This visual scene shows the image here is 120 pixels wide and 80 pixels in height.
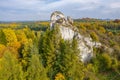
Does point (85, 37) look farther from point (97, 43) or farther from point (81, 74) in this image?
point (81, 74)

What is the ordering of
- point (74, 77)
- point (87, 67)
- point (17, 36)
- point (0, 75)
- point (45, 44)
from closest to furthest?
point (0, 75) → point (74, 77) → point (45, 44) → point (87, 67) → point (17, 36)

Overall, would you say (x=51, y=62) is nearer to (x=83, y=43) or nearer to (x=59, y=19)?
(x=59, y=19)

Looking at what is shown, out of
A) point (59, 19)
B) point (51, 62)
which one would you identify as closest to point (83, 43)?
point (59, 19)

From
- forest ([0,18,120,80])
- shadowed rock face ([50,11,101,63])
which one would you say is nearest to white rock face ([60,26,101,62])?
shadowed rock face ([50,11,101,63])

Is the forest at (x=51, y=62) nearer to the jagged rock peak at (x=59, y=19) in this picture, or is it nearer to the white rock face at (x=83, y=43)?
the white rock face at (x=83, y=43)

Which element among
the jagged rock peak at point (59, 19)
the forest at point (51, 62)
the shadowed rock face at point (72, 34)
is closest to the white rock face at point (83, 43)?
the shadowed rock face at point (72, 34)

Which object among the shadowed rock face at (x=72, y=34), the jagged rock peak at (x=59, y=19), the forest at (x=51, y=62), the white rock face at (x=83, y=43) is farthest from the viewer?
the white rock face at (x=83, y=43)

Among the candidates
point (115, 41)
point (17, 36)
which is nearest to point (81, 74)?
point (17, 36)

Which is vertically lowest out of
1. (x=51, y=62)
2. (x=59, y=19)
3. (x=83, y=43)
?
(x=51, y=62)
